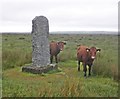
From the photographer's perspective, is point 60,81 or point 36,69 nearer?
point 60,81

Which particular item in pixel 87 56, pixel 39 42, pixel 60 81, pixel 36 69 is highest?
pixel 39 42

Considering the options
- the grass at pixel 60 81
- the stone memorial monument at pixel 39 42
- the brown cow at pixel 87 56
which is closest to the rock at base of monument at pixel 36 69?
the grass at pixel 60 81

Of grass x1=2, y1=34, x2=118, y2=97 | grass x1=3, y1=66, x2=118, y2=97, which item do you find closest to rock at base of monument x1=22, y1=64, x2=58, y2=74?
grass x1=2, y1=34, x2=118, y2=97

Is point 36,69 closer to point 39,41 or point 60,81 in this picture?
point 39,41

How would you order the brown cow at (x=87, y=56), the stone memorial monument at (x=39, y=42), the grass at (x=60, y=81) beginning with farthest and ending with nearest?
the stone memorial monument at (x=39, y=42) → the brown cow at (x=87, y=56) → the grass at (x=60, y=81)

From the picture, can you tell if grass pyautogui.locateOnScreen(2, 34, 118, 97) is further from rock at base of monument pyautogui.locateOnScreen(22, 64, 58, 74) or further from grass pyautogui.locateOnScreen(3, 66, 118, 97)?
rock at base of monument pyautogui.locateOnScreen(22, 64, 58, 74)

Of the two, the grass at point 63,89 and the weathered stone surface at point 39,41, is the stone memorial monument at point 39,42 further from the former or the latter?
the grass at point 63,89

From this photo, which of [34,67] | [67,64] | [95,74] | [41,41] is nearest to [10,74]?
[34,67]

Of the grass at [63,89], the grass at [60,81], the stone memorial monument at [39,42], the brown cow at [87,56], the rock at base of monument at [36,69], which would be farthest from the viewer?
the stone memorial monument at [39,42]

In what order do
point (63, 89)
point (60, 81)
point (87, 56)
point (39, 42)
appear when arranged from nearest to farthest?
point (63, 89) → point (60, 81) → point (87, 56) → point (39, 42)

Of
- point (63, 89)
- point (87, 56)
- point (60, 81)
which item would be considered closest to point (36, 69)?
point (87, 56)

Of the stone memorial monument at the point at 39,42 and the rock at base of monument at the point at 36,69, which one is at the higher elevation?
the stone memorial monument at the point at 39,42

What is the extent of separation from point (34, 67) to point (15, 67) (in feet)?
4.86

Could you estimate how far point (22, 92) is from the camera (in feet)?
28.3
